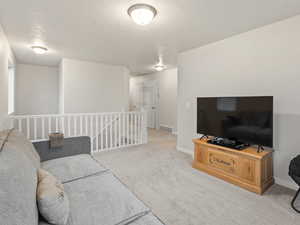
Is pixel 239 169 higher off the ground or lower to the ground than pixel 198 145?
lower

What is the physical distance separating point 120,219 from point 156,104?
616cm

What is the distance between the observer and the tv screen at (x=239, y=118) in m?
2.26

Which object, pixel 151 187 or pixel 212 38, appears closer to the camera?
pixel 151 187

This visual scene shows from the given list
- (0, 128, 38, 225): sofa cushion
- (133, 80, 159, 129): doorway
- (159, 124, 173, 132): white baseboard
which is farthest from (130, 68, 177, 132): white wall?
(0, 128, 38, 225): sofa cushion

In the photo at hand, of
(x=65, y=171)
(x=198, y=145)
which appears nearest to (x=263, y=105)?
(x=198, y=145)

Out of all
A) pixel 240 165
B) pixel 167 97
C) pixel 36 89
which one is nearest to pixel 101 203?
pixel 240 165

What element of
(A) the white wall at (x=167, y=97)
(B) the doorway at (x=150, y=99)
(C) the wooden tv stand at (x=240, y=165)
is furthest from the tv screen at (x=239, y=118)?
(B) the doorway at (x=150, y=99)

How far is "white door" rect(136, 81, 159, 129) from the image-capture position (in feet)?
23.4

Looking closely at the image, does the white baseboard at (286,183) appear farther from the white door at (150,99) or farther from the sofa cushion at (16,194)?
the white door at (150,99)

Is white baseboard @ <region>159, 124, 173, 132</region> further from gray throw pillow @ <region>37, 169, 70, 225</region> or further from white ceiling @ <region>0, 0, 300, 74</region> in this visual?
gray throw pillow @ <region>37, 169, 70, 225</region>

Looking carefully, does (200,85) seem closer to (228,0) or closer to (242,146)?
(242,146)

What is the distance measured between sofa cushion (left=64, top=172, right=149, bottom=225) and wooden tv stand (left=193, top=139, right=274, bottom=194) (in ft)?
5.79

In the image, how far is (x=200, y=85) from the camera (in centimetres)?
359

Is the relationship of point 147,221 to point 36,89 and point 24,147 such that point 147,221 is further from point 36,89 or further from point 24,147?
point 36,89
